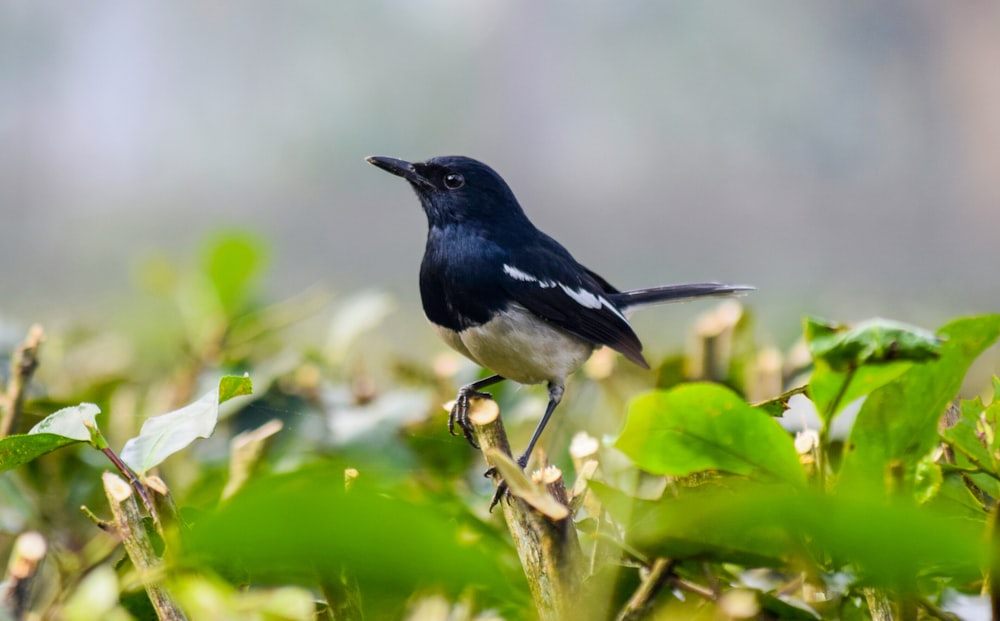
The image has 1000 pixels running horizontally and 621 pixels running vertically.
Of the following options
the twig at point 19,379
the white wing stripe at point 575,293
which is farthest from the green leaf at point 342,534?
the white wing stripe at point 575,293

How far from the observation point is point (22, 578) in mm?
991

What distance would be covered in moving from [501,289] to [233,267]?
2.02 feet

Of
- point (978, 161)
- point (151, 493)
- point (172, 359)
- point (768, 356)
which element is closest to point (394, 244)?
point (978, 161)

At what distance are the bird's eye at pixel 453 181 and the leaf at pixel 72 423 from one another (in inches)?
71.5

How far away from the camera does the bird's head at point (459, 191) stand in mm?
2635

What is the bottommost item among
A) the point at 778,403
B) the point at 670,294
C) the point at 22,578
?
the point at 670,294

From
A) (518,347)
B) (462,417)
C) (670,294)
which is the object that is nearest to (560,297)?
(518,347)

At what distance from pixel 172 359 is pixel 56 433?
5.01 ft

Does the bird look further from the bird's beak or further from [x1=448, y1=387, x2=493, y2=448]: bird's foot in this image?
[x1=448, y1=387, x2=493, y2=448]: bird's foot

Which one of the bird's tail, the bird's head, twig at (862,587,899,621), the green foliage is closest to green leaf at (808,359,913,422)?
the green foliage

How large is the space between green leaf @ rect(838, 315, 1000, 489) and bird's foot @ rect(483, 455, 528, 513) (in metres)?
0.31

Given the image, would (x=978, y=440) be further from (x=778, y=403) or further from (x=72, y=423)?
(x=72, y=423)

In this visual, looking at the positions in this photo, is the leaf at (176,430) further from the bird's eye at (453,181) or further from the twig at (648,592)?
the bird's eye at (453,181)

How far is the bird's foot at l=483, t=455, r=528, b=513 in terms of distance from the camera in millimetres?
1013
